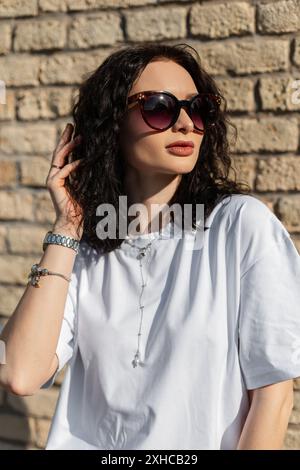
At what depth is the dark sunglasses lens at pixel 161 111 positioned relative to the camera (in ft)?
5.99

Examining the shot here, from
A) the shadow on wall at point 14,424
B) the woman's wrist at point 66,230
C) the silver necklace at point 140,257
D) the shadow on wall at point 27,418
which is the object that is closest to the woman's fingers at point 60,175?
the woman's wrist at point 66,230

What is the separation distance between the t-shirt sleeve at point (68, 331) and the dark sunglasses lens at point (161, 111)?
58 cm

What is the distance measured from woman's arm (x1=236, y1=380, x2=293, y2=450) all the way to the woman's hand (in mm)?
779

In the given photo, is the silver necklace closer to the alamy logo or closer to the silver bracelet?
the silver bracelet

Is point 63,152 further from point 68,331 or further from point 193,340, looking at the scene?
point 193,340

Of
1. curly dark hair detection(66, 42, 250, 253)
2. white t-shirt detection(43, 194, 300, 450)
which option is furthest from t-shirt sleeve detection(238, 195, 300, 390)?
curly dark hair detection(66, 42, 250, 253)

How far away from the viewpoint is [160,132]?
1832 millimetres

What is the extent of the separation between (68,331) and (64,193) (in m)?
0.47

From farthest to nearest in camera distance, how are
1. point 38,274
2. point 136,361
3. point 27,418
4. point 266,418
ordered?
point 27,418
point 38,274
point 136,361
point 266,418

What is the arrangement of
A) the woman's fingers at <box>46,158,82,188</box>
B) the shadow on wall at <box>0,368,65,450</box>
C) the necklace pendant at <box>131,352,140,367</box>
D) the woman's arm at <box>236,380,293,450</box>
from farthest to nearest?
1. the shadow on wall at <box>0,368,65,450</box>
2. the woman's fingers at <box>46,158,82,188</box>
3. the necklace pendant at <box>131,352,140,367</box>
4. the woman's arm at <box>236,380,293,450</box>

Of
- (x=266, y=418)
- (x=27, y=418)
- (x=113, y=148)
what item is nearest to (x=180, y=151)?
(x=113, y=148)

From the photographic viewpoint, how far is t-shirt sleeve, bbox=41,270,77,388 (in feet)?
→ 6.26

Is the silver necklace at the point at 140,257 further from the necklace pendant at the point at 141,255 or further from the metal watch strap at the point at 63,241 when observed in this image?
the metal watch strap at the point at 63,241

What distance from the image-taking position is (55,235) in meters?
Answer: 1.93
